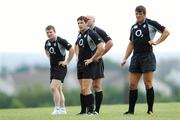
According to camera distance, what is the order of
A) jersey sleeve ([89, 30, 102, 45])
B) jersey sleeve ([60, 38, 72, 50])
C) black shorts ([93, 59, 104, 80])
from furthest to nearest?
1. jersey sleeve ([60, 38, 72, 50])
2. black shorts ([93, 59, 104, 80])
3. jersey sleeve ([89, 30, 102, 45])

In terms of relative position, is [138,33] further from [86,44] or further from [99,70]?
[99,70]

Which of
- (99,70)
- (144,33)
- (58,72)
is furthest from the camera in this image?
(58,72)

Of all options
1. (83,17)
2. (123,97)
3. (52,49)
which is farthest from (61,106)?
(123,97)

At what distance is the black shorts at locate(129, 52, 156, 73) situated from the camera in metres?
16.6

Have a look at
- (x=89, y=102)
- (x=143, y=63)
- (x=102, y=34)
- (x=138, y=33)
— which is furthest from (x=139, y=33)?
(x=89, y=102)

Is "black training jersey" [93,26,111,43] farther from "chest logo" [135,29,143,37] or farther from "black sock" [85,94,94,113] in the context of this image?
"black sock" [85,94,94,113]

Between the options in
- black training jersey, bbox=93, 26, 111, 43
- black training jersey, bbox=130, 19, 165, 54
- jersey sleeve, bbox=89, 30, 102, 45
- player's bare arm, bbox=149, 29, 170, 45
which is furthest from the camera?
black training jersey, bbox=93, 26, 111, 43

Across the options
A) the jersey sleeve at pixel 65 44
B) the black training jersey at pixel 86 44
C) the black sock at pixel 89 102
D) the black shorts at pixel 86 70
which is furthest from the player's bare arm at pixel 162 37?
the jersey sleeve at pixel 65 44

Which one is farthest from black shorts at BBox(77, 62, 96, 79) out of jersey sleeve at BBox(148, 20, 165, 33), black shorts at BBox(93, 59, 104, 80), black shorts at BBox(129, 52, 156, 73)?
jersey sleeve at BBox(148, 20, 165, 33)

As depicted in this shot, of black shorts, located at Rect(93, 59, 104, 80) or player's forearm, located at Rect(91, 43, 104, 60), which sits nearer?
player's forearm, located at Rect(91, 43, 104, 60)

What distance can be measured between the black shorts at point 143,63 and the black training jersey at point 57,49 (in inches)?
73.5

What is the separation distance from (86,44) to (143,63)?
122 cm

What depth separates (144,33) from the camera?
654 inches

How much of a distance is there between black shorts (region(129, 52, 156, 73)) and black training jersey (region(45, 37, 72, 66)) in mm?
1867
